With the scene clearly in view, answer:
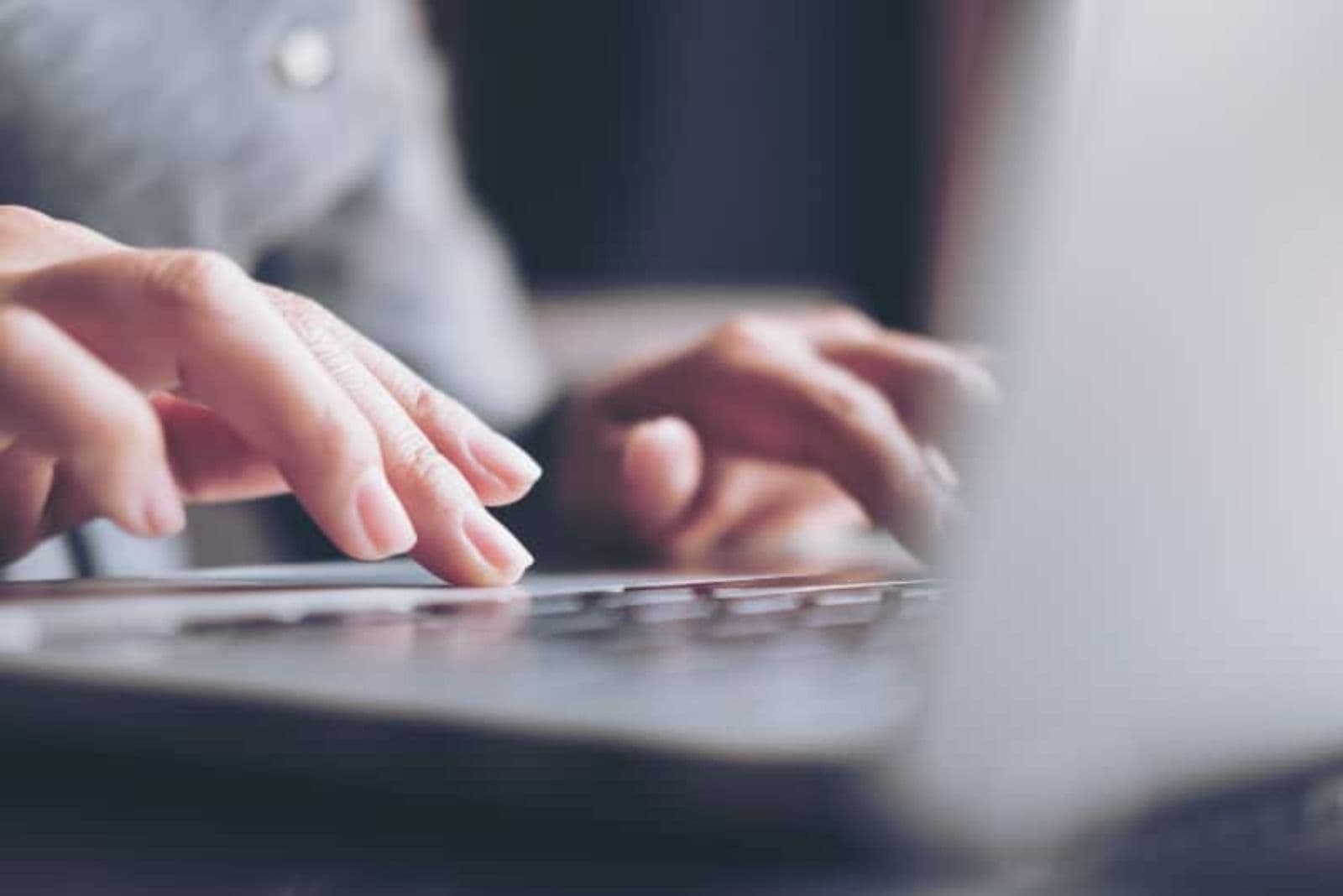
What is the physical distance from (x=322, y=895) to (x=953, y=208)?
1731 mm

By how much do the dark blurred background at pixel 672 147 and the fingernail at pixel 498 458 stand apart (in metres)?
1.34

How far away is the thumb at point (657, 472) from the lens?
0.57 metres

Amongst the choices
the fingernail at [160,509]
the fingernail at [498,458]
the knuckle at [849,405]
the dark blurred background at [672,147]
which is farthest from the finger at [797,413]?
the dark blurred background at [672,147]

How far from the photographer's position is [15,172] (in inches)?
19.9

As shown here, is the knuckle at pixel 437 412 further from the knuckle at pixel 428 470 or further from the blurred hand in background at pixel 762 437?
the blurred hand in background at pixel 762 437

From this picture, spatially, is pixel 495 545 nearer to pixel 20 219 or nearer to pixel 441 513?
pixel 441 513

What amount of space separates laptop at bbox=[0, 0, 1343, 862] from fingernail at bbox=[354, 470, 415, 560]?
112 mm

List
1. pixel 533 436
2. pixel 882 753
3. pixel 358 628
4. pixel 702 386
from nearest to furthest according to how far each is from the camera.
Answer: pixel 882 753 < pixel 358 628 < pixel 702 386 < pixel 533 436

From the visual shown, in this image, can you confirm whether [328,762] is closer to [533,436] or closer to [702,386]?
[702,386]

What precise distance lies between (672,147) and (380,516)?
1478 mm

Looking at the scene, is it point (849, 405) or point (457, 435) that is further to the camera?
point (849, 405)

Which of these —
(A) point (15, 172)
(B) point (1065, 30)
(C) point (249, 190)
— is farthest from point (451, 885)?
(C) point (249, 190)

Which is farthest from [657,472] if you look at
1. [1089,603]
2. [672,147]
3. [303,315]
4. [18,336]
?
[672,147]

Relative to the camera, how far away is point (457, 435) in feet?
1.25
